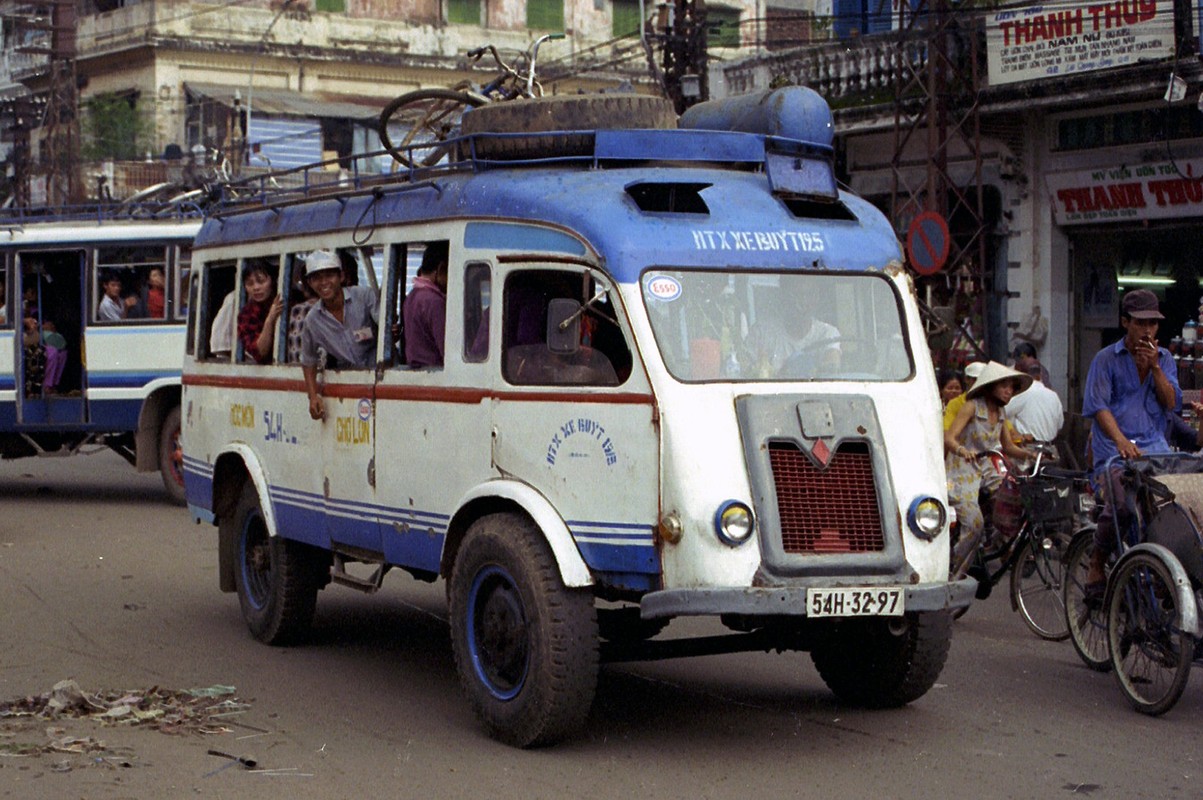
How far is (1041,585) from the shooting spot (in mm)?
10172

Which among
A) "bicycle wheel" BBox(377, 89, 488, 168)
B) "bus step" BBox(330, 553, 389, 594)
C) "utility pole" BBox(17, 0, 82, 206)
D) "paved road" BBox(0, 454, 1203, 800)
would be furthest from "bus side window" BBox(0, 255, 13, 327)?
"utility pole" BBox(17, 0, 82, 206)

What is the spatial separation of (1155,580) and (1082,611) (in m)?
1.34

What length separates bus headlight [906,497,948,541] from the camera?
6.98 m

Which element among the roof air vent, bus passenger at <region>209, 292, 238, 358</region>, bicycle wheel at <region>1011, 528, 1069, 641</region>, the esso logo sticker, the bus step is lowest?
bicycle wheel at <region>1011, 528, 1069, 641</region>

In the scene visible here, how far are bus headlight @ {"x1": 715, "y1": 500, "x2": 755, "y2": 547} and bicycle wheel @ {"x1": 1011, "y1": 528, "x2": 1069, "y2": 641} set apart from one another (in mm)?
3671

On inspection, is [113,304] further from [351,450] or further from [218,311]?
[351,450]

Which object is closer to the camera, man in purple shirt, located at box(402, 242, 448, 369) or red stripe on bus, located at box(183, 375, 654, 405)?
red stripe on bus, located at box(183, 375, 654, 405)

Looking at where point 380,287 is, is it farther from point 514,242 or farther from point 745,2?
point 745,2

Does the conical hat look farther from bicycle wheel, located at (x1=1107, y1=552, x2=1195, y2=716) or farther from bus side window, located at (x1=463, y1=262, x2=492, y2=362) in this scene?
bus side window, located at (x1=463, y1=262, x2=492, y2=362)

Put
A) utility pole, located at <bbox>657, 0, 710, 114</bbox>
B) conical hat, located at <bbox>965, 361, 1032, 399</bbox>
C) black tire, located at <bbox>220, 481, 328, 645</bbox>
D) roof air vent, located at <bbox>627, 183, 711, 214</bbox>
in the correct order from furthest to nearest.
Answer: utility pole, located at <bbox>657, 0, 710, 114</bbox> → conical hat, located at <bbox>965, 361, 1032, 399</bbox> → black tire, located at <bbox>220, 481, 328, 645</bbox> → roof air vent, located at <bbox>627, 183, 711, 214</bbox>

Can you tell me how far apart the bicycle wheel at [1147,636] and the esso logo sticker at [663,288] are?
2.54 metres

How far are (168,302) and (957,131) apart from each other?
9.33 meters

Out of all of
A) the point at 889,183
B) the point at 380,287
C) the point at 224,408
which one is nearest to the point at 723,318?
the point at 380,287

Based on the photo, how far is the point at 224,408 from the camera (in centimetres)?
1020
